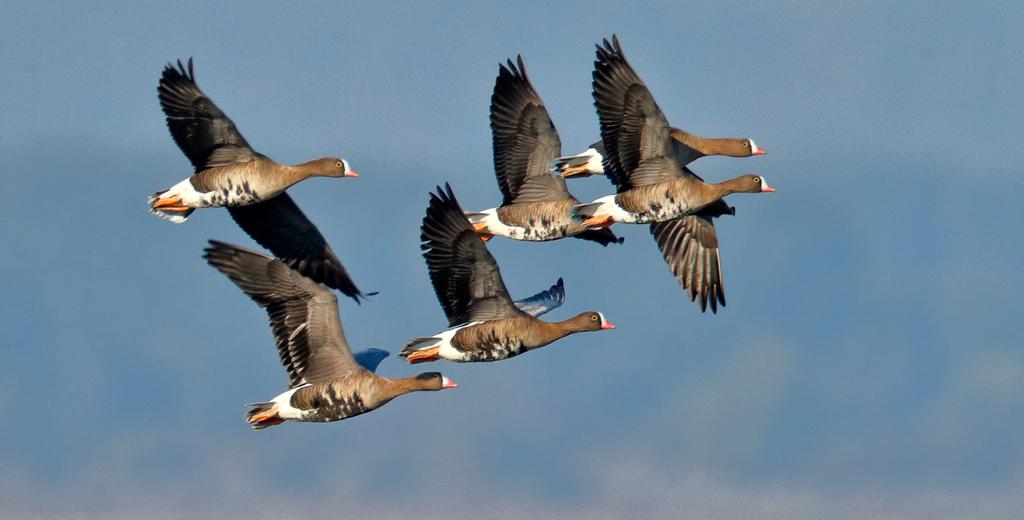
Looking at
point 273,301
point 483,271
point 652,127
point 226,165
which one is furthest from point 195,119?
point 652,127

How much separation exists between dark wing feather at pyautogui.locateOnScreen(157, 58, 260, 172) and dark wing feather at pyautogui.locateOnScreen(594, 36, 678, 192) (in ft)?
16.6

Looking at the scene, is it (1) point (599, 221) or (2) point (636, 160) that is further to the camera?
(1) point (599, 221)

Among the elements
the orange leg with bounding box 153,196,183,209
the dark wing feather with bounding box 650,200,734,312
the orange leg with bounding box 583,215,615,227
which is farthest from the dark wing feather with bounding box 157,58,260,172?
the dark wing feather with bounding box 650,200,734,312

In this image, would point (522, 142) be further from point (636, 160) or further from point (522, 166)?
point (636, 160)

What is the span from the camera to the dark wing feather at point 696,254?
29984 millimetres

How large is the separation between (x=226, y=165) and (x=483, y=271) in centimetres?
402

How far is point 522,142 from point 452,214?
367 cm

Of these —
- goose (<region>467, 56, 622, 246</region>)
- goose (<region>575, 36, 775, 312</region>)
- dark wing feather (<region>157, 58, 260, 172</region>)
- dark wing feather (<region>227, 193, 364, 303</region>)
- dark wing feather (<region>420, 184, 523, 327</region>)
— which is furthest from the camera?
goose (<region>467, 56, 622, 246</region>)

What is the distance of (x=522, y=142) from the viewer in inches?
1144

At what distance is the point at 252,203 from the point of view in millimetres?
27219

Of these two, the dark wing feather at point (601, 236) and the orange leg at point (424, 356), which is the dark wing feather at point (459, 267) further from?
the dark wing feather at point (601, 236)

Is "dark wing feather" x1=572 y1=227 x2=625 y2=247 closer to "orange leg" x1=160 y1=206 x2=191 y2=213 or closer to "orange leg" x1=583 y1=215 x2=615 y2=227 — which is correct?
"orange leg" x1=583 y1=215 x2=615 y2=227

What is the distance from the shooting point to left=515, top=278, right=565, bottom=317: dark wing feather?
98.7 feet

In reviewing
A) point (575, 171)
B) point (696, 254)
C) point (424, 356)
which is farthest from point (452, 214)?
point (696, 254)
